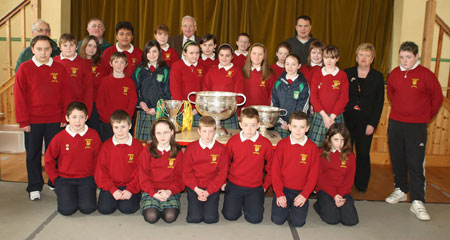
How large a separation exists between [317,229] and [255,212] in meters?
0.49

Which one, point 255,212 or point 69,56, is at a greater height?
point 69,56

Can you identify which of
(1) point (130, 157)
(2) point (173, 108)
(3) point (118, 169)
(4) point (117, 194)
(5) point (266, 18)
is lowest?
(4) point (117, 194)

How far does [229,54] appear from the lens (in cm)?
376

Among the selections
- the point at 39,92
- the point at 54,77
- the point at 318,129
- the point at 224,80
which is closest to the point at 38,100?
the point at 39,92

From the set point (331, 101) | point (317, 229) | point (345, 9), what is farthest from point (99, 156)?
point (345, 9)

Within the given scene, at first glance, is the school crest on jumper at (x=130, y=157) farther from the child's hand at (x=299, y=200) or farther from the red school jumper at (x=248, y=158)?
the child's hand at (x=299, y=200)

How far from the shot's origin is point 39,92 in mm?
3291

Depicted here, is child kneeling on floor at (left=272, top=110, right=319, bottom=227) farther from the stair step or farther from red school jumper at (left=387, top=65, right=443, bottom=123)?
the stair step

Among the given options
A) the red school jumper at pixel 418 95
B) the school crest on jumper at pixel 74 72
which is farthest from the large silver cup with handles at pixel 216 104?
the red school jumper at pixel 418 95

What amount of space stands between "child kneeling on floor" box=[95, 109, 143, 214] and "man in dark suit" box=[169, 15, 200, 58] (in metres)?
1.87

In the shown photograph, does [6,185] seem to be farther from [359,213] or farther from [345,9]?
[345,9]

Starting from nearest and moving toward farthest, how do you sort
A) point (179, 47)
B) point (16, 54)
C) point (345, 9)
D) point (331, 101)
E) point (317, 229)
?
point (317, 229) → point (331, 101) → point (179, 47) → point (345, 9) → point (16, 54)

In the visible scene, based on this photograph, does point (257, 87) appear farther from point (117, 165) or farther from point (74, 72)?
point (74, 72)

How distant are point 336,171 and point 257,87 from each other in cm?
119
